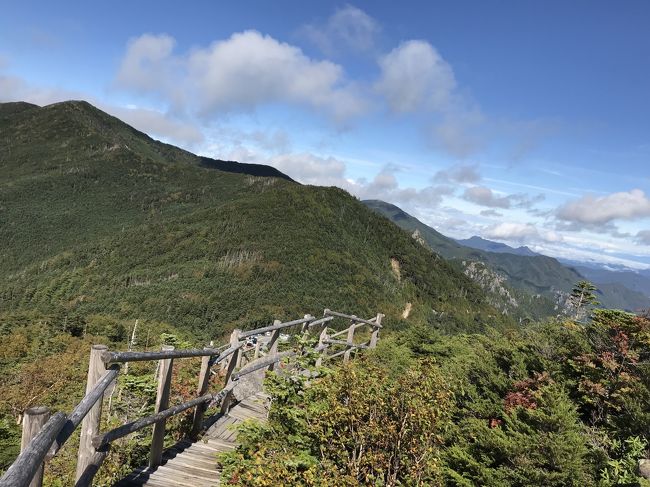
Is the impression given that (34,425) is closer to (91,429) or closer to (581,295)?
(91,429)

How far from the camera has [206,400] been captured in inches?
239

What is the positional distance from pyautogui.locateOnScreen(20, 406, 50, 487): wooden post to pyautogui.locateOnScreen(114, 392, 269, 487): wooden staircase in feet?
8.42

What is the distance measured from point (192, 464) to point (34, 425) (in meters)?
3.48

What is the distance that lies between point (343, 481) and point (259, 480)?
73cm

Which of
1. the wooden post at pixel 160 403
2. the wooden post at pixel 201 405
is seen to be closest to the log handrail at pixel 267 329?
the wooden post at pixel 201 405

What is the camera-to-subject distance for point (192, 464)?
16.7ft

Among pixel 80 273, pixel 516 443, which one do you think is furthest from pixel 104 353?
pixel 80 273

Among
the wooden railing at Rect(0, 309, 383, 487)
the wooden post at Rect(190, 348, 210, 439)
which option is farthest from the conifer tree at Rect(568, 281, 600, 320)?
the wooden post at Rect(190, 348, 210, 439)

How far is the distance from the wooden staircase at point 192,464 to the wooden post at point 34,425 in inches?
101

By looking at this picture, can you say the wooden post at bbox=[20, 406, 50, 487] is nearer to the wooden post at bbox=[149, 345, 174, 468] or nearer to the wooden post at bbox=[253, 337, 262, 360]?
the wooden post at bbox=[149, 345, 174, 468]

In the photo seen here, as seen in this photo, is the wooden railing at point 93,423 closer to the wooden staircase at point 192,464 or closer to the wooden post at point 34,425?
the wooden post at point 34,425

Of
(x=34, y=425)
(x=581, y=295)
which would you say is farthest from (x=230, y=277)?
(x=34, y=425)

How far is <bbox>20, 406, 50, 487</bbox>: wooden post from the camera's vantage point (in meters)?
2.09

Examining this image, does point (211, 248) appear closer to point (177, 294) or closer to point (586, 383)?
point (177, 294)
